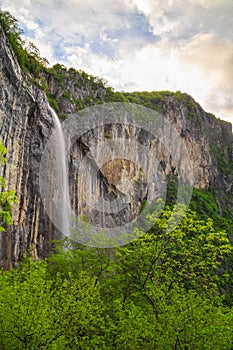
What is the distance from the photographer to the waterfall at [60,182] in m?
24.3

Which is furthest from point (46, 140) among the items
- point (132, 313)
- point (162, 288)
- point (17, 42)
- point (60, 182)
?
point (132, 313)

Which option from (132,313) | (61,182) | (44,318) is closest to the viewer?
(44,318)

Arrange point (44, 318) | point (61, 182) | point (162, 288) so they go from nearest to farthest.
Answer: point (44, 318) → point (162, 288) → point (61, 182)

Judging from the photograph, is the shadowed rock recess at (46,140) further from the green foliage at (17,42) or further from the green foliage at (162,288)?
the green foliage at (162,288)

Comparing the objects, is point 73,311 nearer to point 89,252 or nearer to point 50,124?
point 89,252

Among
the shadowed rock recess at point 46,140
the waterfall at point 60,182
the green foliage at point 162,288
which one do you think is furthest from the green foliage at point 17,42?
the green foliage at point 162,288

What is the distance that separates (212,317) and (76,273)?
234 inches

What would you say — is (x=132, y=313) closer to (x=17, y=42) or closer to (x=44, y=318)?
(x=44, y=318)

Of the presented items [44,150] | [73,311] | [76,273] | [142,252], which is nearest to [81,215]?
[44,150]

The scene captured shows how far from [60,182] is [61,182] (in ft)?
0.54

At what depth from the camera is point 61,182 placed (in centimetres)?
2584

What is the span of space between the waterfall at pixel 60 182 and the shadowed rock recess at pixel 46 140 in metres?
0.92

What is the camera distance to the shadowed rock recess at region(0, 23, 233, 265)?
66.8 feet

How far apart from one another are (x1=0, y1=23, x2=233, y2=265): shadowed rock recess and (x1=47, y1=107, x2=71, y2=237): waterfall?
922 millimetres
